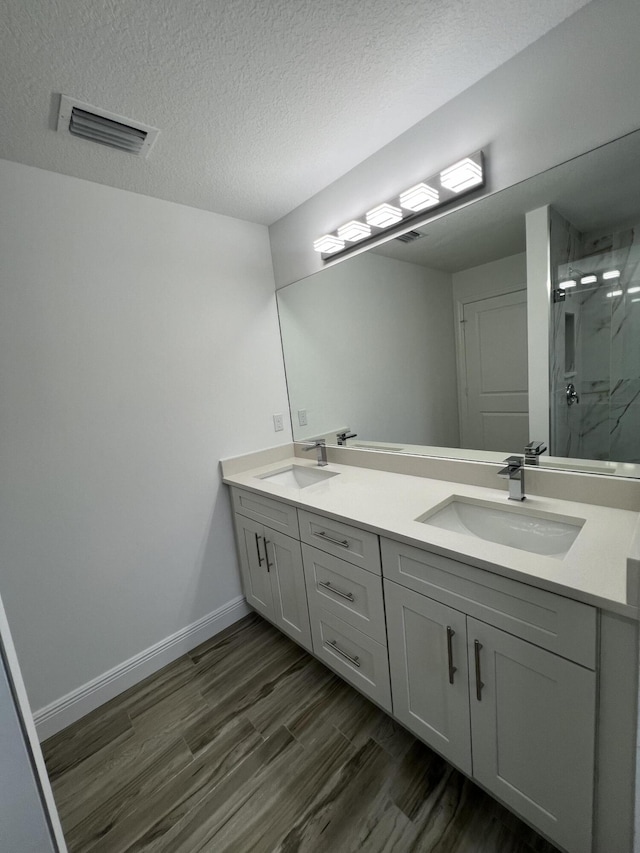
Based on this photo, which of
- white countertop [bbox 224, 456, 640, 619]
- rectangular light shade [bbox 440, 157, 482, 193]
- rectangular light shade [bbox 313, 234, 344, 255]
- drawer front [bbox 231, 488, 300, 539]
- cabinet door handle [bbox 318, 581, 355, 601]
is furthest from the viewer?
rectangular light shade [bbox 313, 234, 344, 255]

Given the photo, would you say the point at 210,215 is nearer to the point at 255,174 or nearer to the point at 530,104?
the point at 255,174

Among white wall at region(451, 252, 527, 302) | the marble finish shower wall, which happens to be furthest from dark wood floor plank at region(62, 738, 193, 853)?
white wall at region(451, 252, 527, 302)

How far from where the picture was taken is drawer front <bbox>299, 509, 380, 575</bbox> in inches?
49.7

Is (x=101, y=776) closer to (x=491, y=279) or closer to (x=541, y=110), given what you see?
(x=491, y=279)

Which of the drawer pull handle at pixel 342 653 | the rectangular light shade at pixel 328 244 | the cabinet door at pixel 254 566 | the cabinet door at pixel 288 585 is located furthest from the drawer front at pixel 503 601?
the rectangular light shade at pixel 328 244

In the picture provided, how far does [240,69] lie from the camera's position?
111 cm

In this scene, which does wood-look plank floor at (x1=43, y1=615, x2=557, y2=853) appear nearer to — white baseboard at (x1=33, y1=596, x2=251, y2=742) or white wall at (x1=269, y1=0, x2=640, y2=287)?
white baseboard at (x1=33, y1=596, x2=251, y2=742)

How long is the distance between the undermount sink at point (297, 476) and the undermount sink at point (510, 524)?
0.77 metres

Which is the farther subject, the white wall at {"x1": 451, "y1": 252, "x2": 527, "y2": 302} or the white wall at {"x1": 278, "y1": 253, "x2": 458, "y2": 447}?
the white wall at {"x1": 278, "y1": 253, "x2": 458, "y2": 447}

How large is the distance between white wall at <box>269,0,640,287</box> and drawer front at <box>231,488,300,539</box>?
1.51 m

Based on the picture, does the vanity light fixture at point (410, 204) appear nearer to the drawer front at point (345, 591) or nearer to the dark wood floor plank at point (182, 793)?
the drawer front at point (345, 591)

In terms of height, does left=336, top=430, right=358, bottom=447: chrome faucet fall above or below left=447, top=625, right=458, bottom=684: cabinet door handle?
above

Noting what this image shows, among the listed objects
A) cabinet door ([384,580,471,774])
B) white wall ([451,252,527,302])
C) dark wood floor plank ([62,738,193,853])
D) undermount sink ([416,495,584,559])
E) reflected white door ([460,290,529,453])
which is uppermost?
white wall ([451,252,527,302])

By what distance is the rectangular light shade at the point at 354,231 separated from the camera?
66.7 inches
